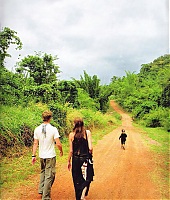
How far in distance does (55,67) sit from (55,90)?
208 inches

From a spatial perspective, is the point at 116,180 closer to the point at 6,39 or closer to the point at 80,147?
the point at 80,147

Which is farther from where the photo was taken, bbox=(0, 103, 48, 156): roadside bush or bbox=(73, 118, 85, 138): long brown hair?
bbox=(0, 103, 48, 156): roadside bush

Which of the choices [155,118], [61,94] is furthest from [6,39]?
[155,118]

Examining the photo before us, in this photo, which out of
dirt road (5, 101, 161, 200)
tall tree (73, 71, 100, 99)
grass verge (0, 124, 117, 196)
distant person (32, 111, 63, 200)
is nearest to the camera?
distant person (32, 111, 63, 200)

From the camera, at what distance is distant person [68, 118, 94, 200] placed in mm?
3588

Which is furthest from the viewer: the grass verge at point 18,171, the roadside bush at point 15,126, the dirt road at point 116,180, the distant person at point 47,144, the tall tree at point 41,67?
the tall tree at point 41,67

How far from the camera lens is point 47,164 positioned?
3539 millimetres

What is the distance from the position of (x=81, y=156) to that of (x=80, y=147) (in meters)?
0.13

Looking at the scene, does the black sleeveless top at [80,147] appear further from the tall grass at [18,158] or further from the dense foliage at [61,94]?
the dense foliage at [61,94]

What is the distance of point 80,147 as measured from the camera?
3.59m

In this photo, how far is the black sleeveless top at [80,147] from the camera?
3582 mm

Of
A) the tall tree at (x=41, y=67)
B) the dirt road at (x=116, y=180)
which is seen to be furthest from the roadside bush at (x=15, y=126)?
the tall tree at (x=41, y=67)

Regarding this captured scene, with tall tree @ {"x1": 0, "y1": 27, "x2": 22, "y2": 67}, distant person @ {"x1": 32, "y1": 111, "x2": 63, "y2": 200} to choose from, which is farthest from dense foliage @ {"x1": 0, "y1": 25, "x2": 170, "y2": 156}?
distant person @ {"x1": 32, "y1": 111, "x2": 63, "y2": 200}

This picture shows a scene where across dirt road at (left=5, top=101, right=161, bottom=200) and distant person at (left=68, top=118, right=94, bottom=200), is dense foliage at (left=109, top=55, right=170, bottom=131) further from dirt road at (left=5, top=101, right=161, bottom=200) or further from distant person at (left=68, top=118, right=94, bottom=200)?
distant person at (left=68, top=118, right=94, bottom=200)
